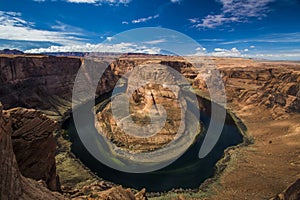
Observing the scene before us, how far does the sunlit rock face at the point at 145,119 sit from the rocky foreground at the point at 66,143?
11799mm

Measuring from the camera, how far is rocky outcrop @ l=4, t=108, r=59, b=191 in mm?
20969

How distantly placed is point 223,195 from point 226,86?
83.7 m

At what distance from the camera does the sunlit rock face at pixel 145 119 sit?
186 ft

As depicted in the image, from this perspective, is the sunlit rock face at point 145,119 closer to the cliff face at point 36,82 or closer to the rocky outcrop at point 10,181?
the cliff face at point 36,82

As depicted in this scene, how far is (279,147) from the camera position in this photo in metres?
57.2

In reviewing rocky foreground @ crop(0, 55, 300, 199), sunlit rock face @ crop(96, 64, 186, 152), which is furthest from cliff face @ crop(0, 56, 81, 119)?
sunlit rock face @ crop(96, 64, 186, 152)

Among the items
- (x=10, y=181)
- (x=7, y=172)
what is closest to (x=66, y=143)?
(x=7, y=172)

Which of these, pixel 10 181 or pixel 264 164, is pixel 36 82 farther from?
pixel 10 181

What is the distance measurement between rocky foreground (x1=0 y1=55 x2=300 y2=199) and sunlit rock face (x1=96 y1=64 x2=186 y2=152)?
11799mm

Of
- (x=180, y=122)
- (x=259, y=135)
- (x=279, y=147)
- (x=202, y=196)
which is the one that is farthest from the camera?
(x=259, y=135)

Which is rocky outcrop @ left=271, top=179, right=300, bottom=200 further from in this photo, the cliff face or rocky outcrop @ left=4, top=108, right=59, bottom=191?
the cliff face

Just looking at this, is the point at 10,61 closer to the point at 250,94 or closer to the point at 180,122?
the point at 180,122

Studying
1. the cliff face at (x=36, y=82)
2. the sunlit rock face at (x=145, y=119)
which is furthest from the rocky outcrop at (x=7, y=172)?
the cliff face at (x=36, y=82)

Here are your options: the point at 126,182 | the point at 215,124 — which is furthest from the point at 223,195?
the point at 215,124
